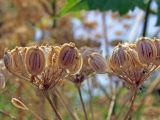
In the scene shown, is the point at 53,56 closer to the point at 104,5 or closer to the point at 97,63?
the point at 97,63

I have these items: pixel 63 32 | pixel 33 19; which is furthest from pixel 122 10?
pixel 33 19

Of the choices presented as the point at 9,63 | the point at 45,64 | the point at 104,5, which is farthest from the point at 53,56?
the point at 104,5

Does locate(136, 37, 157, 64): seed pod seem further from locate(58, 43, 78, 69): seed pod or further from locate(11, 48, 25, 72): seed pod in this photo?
locate(11, 48, 25, 72): seed pod

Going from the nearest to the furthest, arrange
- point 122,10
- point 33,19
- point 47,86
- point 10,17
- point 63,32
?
point 47,86, point 122,10, point 63,32, point 33,19, point 10,17

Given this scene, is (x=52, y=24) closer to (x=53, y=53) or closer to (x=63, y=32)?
(x=63, y=32)

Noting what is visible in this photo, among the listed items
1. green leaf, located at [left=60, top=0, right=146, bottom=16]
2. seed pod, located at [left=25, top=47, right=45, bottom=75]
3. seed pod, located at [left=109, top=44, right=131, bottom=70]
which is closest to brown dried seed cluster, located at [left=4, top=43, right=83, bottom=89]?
seed pod, located at [left=25, top=47, right=45, bottom=75]

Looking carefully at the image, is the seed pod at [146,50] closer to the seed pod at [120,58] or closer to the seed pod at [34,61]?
the seed pod at [120,58]

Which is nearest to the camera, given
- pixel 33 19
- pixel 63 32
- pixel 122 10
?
pixel 122 10

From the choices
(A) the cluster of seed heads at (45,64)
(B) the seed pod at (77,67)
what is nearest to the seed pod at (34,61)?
(A) the cluster of seed heads at (45,64)
